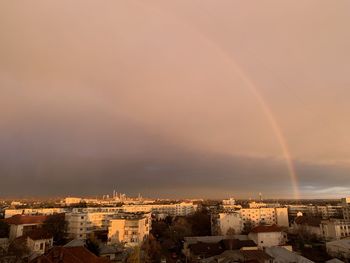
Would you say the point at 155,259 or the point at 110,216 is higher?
the point at 110,216

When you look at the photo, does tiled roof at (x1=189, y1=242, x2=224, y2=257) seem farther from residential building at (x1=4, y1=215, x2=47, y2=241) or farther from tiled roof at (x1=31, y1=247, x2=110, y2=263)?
residential building at (x1=4, y1=215, x2=47, y2=241)

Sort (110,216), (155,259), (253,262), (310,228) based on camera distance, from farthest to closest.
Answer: (110,216)
(310,228)
(155,259)
(253,262)

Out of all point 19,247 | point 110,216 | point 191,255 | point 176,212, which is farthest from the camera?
point 176,212

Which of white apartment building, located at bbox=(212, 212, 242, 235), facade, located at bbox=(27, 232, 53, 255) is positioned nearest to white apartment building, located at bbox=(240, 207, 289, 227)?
white apartment building, located at bbox=(212, 212, 242, 235)

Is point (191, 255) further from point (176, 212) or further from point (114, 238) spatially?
point (176, 212)

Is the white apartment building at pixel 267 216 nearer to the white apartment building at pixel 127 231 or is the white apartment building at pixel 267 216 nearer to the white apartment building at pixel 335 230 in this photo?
the white apartment building at pixel 335 230

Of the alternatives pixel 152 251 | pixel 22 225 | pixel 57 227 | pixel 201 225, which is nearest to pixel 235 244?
pixel 152 251

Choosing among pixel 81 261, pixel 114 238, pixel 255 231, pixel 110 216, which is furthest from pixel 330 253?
pixel 110 216
